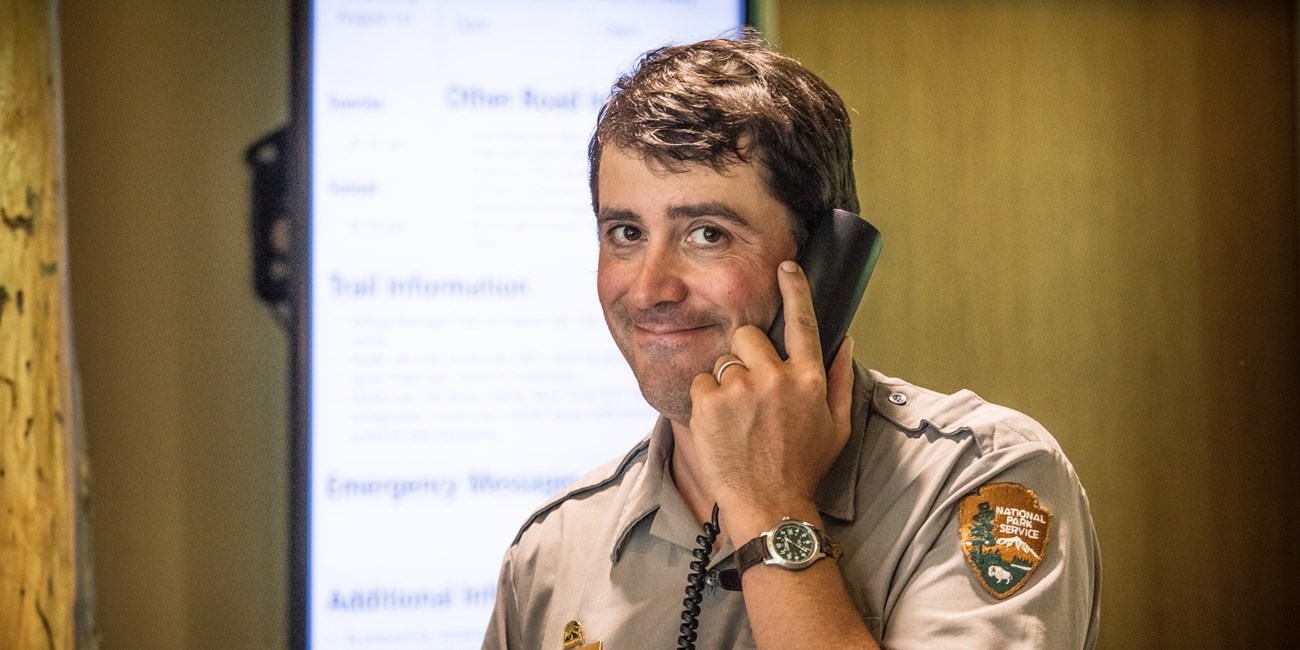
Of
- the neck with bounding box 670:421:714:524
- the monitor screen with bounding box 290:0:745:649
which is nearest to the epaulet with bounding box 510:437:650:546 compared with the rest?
the neck with bounding box 670:421:714:524

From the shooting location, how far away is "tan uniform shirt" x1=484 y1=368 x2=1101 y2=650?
1188mm

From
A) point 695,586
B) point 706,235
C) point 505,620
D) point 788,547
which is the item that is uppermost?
point 706,235

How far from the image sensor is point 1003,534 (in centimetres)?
120

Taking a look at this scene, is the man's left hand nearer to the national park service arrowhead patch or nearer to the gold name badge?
the national park service arrowhead patch

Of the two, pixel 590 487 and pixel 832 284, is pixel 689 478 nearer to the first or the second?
pixel 590 487

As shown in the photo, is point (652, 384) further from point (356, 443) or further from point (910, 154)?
point (910, 154)

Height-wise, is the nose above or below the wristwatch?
above

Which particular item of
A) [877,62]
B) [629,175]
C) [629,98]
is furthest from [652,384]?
[877,62]

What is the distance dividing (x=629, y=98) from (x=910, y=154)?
1.51 metres

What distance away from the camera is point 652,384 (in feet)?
4.70

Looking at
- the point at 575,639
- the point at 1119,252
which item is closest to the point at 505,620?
the point at 575,639

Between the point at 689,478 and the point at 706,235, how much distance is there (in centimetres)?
38

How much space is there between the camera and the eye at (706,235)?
1388 mm

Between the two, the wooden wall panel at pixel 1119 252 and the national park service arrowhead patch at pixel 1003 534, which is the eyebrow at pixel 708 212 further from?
the wooden wall panel at pixel 1119 252
